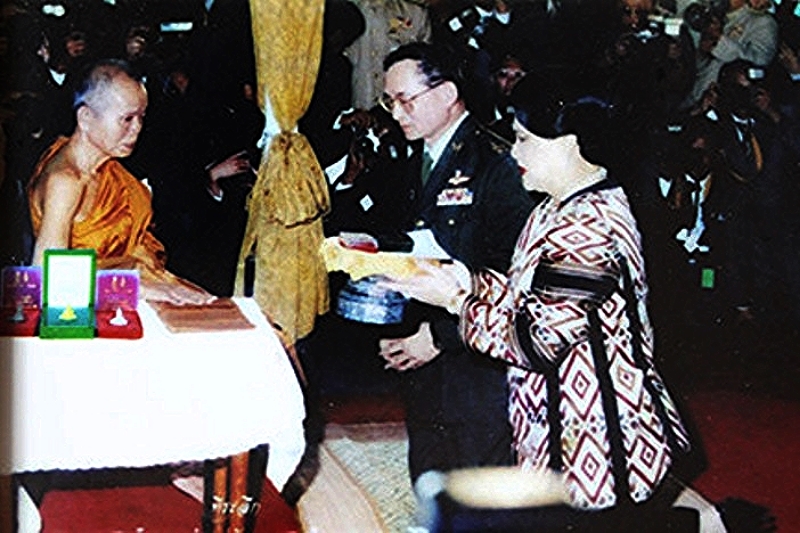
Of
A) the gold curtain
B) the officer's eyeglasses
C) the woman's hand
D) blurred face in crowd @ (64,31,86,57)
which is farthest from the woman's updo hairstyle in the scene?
blurred face in crowd @ (64,31,86,57)

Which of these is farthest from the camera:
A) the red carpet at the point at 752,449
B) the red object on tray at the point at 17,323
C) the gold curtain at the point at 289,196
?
the red carpet at the point at 752,449

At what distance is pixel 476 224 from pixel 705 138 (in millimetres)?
650

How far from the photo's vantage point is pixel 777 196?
3451mm

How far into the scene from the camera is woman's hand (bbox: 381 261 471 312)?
3338 millimetres

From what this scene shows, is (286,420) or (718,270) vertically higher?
(718,270)

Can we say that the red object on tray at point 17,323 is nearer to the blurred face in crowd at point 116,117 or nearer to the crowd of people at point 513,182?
the crowd of people at point 513,182

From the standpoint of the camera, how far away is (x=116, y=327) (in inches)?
124

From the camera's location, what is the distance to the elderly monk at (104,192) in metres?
→ 3.18

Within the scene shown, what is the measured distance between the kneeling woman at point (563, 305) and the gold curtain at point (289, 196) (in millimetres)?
262

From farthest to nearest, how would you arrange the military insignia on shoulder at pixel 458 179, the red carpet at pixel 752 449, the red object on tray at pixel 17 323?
the red carpet at pixel 752 449 < the military insignia on shoulder at pixel 458 179 < the red object on tray at pixel 17 323

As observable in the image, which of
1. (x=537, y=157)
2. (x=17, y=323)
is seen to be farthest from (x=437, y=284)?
(x=17, y=323)

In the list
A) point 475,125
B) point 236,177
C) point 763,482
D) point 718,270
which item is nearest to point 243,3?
point 236,177

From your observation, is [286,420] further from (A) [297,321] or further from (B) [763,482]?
(B) [763,482]

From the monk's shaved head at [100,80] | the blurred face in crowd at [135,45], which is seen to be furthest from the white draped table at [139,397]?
the blurred face in crowd at [135,45]
